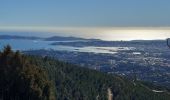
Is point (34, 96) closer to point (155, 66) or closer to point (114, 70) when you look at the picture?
point (114, 70)

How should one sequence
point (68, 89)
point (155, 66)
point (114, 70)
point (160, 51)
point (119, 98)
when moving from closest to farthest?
point (68, 89), point (119, 98), point (114, 70), point (155, 66), point (160, 51)

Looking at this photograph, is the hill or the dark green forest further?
the hill

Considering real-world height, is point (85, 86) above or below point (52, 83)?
below

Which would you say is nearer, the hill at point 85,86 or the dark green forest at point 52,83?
the dark green forest at point 52,83

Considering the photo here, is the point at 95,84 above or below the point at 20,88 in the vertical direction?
below

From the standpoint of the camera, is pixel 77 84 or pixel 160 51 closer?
pixel 77 84

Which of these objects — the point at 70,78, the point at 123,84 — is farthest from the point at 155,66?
the point at 70,78

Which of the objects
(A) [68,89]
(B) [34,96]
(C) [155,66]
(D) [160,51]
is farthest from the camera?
(D) [160,51]

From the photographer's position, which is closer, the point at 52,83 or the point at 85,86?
the point at 52,83
